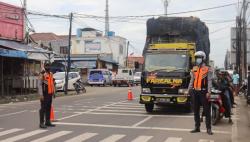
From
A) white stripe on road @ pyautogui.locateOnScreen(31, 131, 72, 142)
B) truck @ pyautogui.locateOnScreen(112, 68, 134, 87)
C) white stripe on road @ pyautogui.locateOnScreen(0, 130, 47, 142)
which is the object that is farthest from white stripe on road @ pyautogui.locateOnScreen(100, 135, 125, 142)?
truck @ pyautogui.locateOnScreen(112, 68, 134, 87)

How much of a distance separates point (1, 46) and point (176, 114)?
14792 mm

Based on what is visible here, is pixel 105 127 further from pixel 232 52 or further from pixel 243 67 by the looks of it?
pixel 243 67

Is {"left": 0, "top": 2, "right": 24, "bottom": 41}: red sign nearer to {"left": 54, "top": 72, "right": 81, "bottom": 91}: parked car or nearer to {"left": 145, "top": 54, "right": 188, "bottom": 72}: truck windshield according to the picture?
{"left": 54, "top": 72, "right": 81, "bottom": 91}: parked car

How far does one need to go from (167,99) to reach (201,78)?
18.6 ft

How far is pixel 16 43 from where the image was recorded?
3388 cm

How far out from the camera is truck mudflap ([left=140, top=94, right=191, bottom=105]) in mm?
18500

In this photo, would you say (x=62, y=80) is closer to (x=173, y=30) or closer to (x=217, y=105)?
(x=173, y=30)

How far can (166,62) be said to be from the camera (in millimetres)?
19109

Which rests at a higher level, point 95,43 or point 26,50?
point 95,43

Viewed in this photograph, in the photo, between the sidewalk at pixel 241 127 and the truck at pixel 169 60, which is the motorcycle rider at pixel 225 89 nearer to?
the sidewalk at pixel 241 127

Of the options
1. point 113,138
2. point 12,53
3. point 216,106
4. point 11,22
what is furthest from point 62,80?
point 113,138

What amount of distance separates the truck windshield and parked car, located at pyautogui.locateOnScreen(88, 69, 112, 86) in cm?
3661

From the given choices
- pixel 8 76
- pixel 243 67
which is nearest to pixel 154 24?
pixel 8 76

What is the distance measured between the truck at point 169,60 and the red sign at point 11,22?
14.1m
